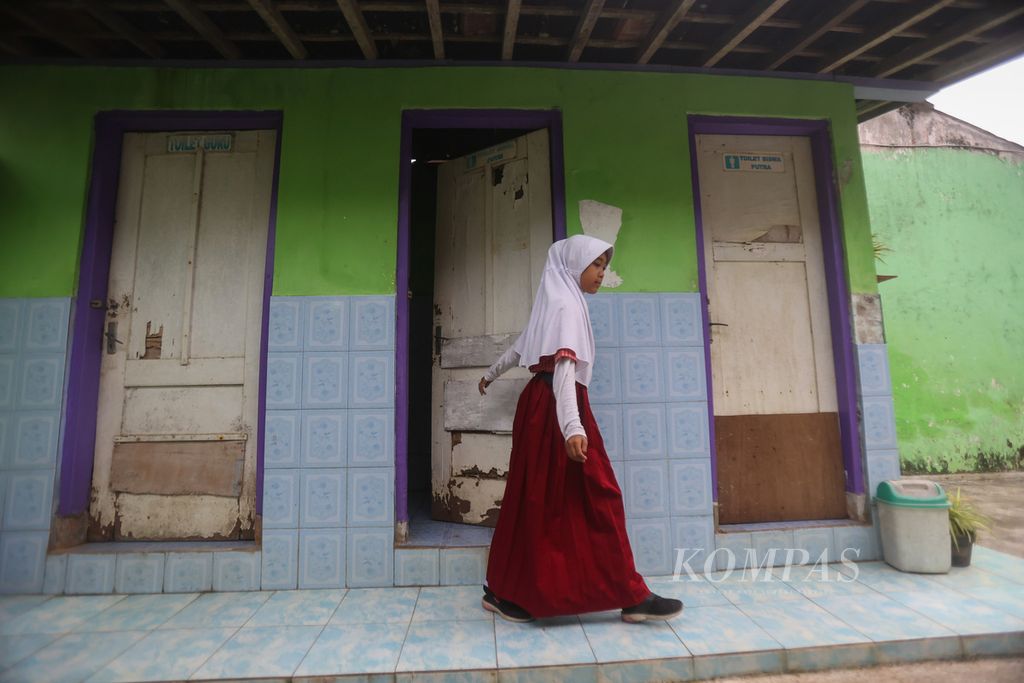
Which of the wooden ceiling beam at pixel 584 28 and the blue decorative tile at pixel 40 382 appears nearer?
the wooden ceiling beam at pixel 584 28

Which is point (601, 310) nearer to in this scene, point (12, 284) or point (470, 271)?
point (470, 271)

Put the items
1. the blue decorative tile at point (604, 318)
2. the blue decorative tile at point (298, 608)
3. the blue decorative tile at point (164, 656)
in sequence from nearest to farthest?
1. the blue decorative tile at point (164, 656)
2. the blue decorative tile at point (298, 608)
3. the blue decorative tile at point (604, 318)

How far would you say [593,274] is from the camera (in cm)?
225

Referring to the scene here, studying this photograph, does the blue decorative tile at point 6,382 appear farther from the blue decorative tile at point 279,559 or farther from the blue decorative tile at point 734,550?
the blue decorative tile at point 734,550

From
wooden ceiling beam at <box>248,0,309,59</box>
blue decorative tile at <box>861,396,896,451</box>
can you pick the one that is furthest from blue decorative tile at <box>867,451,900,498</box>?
wooden ceiling beam at <box>248,0,309,59</box>

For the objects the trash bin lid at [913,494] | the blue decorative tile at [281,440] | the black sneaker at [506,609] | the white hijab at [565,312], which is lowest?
the black sneaker at [506,609]

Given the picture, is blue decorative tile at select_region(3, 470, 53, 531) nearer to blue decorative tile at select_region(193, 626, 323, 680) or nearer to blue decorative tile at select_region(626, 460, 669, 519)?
blue decorative tile at select_region(193, 626, 323, 680)

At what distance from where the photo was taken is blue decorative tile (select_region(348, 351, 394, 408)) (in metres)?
2.70

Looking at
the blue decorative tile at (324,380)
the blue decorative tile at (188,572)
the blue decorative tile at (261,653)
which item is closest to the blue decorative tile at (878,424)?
the blue decorative tile at (324,380)

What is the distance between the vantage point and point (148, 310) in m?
2.93

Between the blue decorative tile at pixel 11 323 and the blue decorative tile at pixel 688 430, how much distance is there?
3.83 meters

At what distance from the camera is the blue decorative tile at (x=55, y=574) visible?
2.54m

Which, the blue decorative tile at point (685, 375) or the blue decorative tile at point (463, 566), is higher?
the blue decorative tile at point (685, 375)

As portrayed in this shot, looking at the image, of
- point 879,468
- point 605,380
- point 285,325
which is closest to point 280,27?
point 285,325
